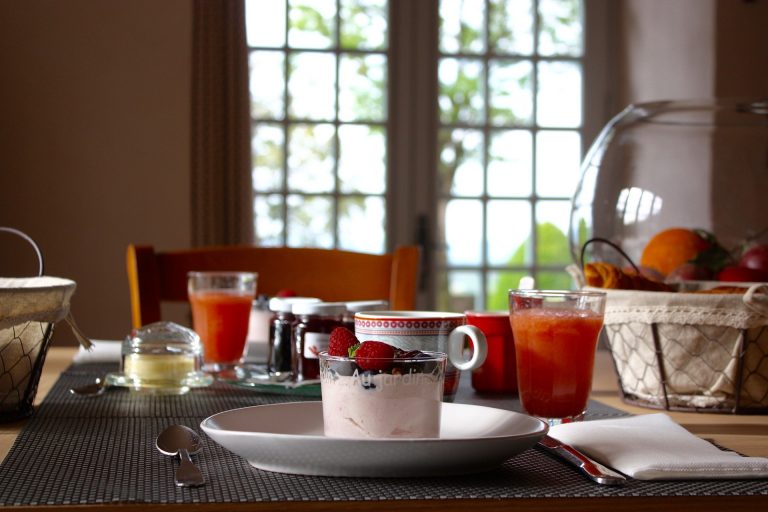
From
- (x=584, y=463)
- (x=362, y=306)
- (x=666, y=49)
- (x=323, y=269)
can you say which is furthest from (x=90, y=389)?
(x=666, y=49)

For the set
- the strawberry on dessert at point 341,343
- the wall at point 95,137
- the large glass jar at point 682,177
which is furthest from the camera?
the wall at point 95,137

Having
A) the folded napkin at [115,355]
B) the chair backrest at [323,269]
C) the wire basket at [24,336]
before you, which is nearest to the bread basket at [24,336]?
the wire basket at [24,336]

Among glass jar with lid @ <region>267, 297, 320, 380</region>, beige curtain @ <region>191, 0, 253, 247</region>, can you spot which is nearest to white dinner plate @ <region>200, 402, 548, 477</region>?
glass jar with lid @ <region>267, 297, 320, 380</region>

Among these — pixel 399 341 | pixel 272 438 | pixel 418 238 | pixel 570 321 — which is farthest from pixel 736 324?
pixel 418 238

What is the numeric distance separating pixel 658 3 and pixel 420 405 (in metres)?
3.40

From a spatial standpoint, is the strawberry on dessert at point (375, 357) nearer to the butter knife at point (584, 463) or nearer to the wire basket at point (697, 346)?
the butter knife at point (584, 463)

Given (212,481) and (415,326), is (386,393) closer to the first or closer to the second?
(212,481)

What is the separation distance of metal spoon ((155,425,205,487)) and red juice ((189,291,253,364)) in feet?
1.97

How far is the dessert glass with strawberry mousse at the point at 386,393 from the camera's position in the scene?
2.02 feet

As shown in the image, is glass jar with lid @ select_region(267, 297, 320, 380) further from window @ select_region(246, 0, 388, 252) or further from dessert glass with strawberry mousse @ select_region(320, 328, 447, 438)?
window @ select_region(246, 0, 388, 252)

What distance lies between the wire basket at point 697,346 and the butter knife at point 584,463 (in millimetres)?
314

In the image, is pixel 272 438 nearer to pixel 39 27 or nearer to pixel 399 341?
pixel 399 341

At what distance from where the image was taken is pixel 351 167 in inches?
145

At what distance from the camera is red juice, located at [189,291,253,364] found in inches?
50.5
